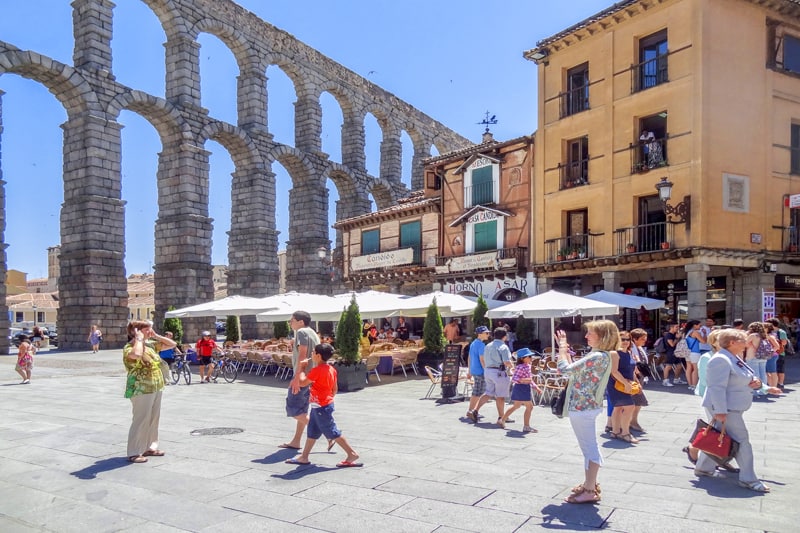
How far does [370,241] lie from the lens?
107ft

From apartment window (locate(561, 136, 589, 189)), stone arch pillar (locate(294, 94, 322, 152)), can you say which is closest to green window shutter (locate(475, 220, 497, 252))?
apartment window (locate(561, 136, 589, 189))

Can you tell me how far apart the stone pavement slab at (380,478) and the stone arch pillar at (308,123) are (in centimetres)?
3150

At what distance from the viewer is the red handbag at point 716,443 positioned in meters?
5.93

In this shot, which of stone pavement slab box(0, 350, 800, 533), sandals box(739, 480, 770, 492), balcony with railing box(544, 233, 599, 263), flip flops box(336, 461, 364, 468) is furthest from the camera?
balcony with railing box(544, 233, 599, 263)

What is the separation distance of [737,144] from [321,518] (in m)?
19.3

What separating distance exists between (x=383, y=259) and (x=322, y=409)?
24.3 meters

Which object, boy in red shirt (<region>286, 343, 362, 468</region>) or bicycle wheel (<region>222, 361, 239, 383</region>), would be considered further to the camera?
bicycle wheel (<region>222, 361, 239, 383</region>)

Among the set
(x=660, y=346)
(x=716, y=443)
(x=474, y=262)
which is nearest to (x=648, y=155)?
(x=660, y=346)

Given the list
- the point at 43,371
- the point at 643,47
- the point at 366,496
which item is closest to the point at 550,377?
the point at 366,496

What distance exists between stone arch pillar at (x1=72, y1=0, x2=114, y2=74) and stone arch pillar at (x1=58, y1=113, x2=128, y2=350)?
2.71m

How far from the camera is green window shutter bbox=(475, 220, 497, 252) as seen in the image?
86.2 ft

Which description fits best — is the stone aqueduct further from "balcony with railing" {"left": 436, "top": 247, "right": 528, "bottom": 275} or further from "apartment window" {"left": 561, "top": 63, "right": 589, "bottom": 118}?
"apartment window" {"left": 561, "top": 63, "right": 589, "bottom": 118}

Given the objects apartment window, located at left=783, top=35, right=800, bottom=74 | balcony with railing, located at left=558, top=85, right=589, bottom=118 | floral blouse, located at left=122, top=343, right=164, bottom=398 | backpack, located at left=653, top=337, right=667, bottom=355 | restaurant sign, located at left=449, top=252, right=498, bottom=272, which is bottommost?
backpack, located at left=653, top=337, right=667, bottom=355

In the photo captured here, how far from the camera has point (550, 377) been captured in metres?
12.6
